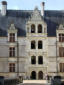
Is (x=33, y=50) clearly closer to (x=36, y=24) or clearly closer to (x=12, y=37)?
(x=12, y=37)

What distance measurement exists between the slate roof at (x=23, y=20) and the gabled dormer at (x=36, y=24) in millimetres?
685

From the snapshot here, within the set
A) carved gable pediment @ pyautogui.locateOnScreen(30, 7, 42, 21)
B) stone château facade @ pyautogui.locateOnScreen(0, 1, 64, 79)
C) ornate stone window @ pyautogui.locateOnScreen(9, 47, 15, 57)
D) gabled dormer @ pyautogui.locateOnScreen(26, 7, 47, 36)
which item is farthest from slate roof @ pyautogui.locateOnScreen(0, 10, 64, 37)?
ornate stone window @ pyautogui.locateOnScreen(9, 47, 15, 57)

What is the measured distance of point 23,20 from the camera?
41281mm

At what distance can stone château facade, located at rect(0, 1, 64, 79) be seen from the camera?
129ft

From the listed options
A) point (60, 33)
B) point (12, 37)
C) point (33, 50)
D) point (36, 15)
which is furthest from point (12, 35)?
point (60, 33)

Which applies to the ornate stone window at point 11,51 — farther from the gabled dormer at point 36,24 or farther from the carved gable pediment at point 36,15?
the carved gable pediment at point 36,15

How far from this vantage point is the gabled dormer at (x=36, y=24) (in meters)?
39.7

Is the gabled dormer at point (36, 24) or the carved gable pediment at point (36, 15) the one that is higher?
the carved gable pediment at point (36, 15)

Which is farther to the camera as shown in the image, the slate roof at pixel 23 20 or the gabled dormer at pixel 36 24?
the slate roof at pixel 23 20

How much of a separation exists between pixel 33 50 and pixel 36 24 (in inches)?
132

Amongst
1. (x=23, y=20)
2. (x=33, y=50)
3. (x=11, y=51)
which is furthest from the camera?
(x=23, y=20)

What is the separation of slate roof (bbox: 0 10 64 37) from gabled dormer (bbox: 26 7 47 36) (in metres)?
0.69

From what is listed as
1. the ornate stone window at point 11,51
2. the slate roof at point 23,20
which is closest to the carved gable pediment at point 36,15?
the slate roof at point 23,20

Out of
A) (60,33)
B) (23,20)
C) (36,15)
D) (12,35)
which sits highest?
(36,15)
